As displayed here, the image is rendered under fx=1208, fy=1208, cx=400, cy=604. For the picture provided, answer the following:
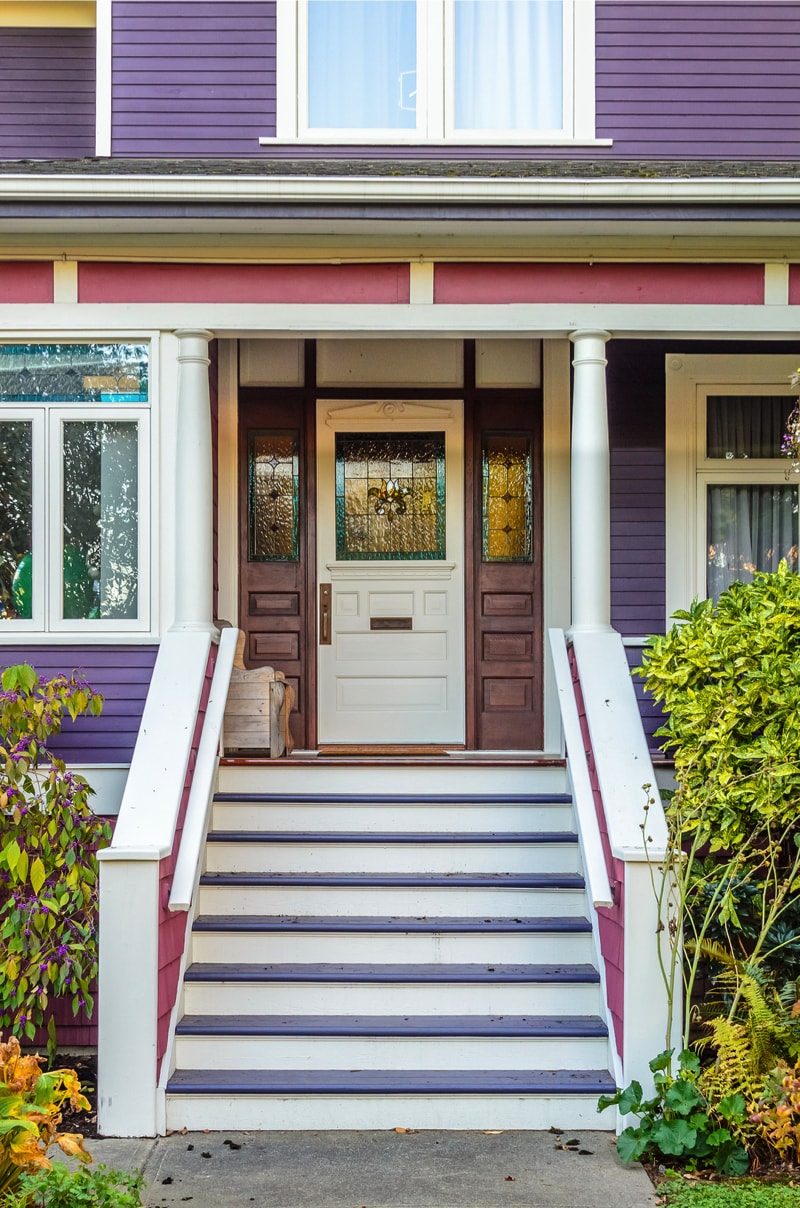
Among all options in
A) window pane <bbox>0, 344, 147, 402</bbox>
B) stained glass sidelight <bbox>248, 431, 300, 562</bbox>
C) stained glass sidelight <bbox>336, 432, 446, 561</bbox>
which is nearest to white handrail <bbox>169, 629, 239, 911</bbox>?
window pane <bbox>0, 344, 147, 402</bbox>

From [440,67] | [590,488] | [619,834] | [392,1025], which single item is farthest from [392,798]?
[440,67]

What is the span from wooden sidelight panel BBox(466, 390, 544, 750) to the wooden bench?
4.77ft

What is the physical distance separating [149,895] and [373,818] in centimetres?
140

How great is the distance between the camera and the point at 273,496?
723cm

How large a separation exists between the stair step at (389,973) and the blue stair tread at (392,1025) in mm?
142

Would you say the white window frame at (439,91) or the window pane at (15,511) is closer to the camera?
the window pane at (15,511)

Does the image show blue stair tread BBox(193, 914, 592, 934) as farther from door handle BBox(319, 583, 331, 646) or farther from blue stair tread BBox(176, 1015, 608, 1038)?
door handle BBox(319, 583, 331, 646)

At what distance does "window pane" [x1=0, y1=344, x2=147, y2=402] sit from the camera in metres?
5.73

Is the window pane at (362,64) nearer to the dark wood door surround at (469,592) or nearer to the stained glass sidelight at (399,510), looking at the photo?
the dark wood door surround at (469,592)

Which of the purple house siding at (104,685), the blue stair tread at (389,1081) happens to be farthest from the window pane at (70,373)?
the blue stair tread at (389,1081)

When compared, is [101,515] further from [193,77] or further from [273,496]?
[193,77]

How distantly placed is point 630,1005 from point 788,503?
11.6 ft

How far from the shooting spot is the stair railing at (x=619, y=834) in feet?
14.4

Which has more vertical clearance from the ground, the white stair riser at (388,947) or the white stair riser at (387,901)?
the white stair riser at (387,901)
